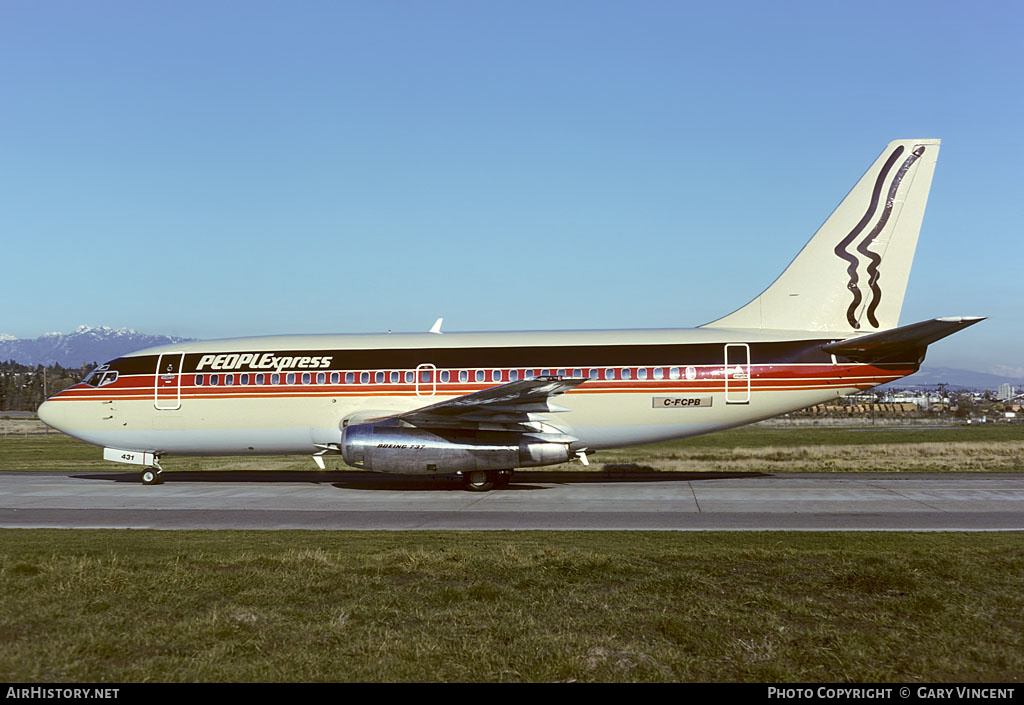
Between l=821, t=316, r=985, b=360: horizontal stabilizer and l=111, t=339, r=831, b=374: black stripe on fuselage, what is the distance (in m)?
0.54

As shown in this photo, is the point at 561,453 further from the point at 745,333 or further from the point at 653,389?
the point at 745,333

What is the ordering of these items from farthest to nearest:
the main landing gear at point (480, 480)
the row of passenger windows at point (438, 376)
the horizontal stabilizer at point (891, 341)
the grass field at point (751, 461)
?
1. the grass field at point (751, 461)
2. the main landing gear at point (480, 480)
3. the row of passenger windows at point (438, 376)
4. the horizontal stabilizer at point (891, 341)

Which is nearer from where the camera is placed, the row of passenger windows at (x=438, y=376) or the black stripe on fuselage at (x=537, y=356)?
the black stripe on fuselage at (x=537, y=356)

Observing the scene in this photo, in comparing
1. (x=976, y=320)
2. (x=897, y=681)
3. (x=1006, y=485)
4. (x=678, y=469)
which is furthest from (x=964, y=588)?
Answer: (x=678, y=469)

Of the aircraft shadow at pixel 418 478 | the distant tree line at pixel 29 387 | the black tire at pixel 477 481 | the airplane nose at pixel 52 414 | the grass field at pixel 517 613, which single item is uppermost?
the airplane nose at pixel 52 414

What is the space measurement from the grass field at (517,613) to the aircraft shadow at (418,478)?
11.5m

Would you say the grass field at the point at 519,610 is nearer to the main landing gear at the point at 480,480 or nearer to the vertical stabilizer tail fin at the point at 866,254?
the main landing gear at the point at 480,480

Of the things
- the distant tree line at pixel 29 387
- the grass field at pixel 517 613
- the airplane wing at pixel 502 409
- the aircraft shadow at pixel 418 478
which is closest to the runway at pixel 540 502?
the aircraft shadow at pixel 418 478

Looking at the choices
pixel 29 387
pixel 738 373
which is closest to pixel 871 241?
pixel 738 373

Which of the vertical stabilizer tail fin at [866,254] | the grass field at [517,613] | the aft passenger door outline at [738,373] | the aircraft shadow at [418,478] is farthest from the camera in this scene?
the aircraft shadow at [418,478]

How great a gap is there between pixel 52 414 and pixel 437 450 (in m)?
12.1

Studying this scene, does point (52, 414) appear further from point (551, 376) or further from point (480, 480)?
point (551, 376)

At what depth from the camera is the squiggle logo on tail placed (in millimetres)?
22531

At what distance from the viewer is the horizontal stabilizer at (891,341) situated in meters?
19.9
